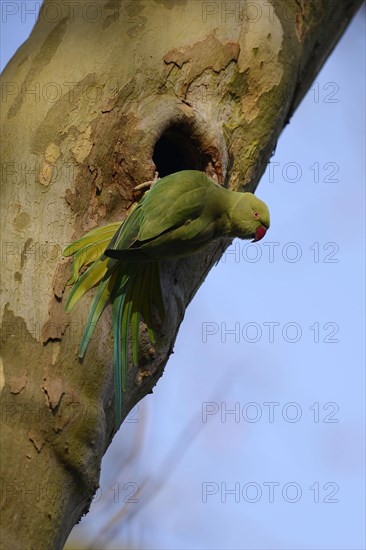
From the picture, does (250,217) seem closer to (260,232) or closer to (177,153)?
(260,232)

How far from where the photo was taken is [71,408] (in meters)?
1.88

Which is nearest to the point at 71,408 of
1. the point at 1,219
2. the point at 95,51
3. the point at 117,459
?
the point at 1,219

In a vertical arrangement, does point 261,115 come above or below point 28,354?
above

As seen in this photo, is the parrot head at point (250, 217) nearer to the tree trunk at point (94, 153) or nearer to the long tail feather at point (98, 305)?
the tree trunk at point (94, 153)

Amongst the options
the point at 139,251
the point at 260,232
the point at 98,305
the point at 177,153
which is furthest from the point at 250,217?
the point at 98,305

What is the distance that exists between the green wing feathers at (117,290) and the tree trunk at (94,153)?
3 cm

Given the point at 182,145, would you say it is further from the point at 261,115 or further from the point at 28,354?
the point at 28,354

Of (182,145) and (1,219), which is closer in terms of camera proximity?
(1,219)

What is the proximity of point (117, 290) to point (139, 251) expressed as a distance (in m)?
0.14

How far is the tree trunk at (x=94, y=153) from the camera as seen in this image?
1851mm

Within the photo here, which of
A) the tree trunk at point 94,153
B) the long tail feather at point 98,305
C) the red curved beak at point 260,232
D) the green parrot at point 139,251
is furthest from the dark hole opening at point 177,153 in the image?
the long tail feather at point 98,305

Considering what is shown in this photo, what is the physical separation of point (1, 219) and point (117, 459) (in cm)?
236

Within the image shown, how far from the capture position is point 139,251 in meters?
1.99

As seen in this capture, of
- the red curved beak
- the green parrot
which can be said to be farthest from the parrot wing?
the red curved beak
